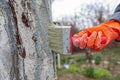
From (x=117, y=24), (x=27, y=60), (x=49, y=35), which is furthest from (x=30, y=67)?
(x=117, y=24)

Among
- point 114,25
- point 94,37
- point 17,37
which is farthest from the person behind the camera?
point 114,25

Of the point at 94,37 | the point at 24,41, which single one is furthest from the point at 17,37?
the point at 94,37

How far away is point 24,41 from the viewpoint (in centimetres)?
106

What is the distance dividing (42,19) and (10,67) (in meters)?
0.21

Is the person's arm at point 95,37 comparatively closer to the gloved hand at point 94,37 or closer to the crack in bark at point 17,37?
the gloved hand at point 94,37

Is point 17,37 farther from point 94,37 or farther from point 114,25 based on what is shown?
point 114,25

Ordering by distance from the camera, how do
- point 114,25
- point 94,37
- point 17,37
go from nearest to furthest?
point 17,37 < point 94,37 < point 114,25

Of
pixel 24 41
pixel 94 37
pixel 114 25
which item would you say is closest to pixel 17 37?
pixel 24 41

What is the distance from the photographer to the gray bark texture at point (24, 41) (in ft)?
3.45

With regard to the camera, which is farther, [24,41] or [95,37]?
[95,37]

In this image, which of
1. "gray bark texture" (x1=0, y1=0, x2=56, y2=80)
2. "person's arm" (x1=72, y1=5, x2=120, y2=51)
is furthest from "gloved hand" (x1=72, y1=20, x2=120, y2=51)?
"gray bark texture" (x1=0, y1=0, x2=56, y2=80)

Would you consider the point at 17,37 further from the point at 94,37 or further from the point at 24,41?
the point at 94,37

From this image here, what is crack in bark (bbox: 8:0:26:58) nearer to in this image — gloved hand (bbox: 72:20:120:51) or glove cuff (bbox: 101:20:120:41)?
gloved hand (bbox: 72:20:120:51)

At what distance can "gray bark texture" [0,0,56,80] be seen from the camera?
105 centimetres
